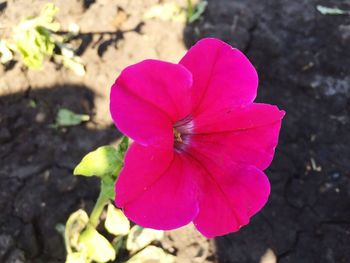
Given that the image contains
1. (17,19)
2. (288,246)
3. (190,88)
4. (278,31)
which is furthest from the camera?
(278,31)

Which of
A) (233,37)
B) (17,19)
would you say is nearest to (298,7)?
(233,37)

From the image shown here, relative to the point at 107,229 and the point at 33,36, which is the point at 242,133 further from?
the point at 33,36

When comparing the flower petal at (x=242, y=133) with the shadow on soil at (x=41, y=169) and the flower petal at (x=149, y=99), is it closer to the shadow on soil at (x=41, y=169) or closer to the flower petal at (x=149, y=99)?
→ the flower petal at (x=149, y=99)

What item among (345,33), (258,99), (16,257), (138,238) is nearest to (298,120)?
(258,99)

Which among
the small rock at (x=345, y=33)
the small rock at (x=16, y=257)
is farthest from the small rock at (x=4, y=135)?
the small rock at (x=345, y=33)

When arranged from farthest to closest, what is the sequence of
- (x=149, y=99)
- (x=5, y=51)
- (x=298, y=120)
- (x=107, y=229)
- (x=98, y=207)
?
(x=298, y=120), (x=5, y=51), (x=107, y=229), (x=98, y=207), (x=149, y=99)

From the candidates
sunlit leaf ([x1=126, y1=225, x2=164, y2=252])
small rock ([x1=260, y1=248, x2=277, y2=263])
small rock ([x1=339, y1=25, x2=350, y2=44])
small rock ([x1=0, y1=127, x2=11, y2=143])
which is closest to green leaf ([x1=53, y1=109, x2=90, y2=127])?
small rock ([x1=0, y1=127, x2=11, y2=143])

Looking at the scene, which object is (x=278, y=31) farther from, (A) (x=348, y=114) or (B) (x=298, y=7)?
(A) (x=348, y=114)
